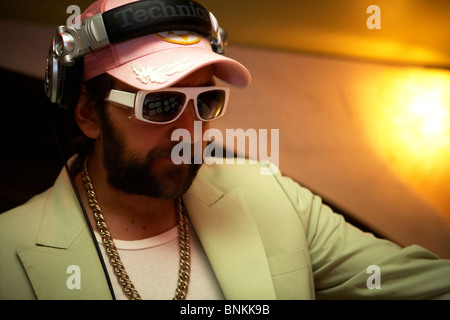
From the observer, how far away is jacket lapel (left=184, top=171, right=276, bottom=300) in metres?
1.04

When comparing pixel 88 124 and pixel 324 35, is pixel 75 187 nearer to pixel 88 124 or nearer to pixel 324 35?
pixel 88 124

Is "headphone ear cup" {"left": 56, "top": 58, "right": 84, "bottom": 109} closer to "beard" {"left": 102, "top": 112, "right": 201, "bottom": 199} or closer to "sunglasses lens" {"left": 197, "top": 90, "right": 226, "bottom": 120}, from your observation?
"beard" {"left": 102, "top": 112, "right": 201, "bottom": 199}

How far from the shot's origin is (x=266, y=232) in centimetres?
115

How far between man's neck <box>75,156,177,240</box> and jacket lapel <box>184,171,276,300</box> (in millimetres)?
91

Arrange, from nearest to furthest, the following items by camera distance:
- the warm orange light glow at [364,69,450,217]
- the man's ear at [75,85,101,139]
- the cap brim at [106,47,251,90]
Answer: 1. the cap brim at [106,47,251,90]
2. the man's ear at [75,85,101,139]
3. the warm orange light glow at [364,69,450,217]

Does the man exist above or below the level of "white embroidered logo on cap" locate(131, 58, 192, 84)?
below

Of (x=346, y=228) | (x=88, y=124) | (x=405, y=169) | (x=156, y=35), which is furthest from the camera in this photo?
(x=405, y=169)

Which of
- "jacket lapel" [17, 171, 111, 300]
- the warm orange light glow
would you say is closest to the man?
"jacket lapel" [17, 171, 111, 300]

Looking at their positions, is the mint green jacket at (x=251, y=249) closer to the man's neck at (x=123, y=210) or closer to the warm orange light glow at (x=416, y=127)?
the man's neck at (x=123, y=210)

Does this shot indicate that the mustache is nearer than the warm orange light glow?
Yes

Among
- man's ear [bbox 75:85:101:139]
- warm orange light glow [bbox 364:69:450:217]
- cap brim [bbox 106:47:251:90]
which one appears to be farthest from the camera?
warm orange light glow [bbox 364:69:450:217]

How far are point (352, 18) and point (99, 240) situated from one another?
844mm

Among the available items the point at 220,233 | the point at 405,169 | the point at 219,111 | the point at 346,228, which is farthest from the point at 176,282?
the point at 405,169

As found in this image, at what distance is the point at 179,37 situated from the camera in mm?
956
